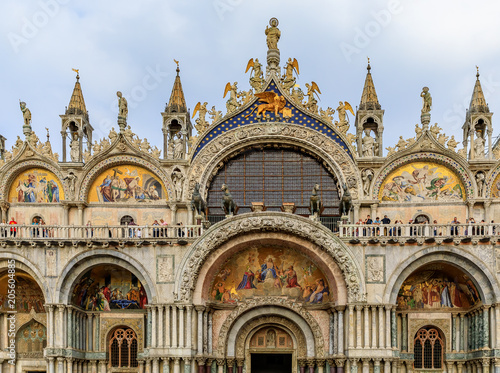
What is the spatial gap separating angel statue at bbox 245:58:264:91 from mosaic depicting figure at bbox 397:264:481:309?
1221 cm

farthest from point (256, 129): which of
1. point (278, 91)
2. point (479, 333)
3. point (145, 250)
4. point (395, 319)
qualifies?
point (479, 333)

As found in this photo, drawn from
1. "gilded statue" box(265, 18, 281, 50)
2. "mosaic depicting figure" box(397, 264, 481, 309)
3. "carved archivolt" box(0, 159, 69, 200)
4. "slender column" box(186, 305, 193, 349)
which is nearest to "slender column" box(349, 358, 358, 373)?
"mosaic depicting figure" box(397, 264, 481, 309)

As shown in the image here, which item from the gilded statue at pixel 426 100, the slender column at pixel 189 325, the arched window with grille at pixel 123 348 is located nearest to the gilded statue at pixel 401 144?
the gilded statue at pixel 426 100

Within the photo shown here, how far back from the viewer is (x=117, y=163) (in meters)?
31.8

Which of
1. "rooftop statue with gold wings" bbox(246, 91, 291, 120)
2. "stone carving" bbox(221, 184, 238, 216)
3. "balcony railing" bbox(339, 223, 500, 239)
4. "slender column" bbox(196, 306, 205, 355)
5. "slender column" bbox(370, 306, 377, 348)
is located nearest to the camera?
"slender column" bbox(370, 306, 377, 348)

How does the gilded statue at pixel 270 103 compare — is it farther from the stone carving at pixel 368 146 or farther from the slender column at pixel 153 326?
the slender column at pixel 153 326

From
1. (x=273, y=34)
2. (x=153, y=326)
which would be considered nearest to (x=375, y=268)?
(x=153, y=326)

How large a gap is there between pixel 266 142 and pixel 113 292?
10.7 metres

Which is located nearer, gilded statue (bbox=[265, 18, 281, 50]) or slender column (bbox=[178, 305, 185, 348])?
slender column (bbox=[178, 305, 185, 348])

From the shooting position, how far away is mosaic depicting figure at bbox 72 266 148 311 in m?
30.5

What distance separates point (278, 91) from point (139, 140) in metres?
7.52

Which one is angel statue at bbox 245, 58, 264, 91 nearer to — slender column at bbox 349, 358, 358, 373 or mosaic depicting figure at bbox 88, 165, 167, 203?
mosaic depicting figure at bbox 88, 165, 167, 203

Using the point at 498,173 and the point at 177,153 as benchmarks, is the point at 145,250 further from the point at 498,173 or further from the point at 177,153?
the point at 498,173

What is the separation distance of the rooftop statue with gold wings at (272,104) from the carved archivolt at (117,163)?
5745 millimetres
